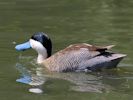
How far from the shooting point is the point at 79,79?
37.6ft

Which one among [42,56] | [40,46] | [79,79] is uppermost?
[40,46]

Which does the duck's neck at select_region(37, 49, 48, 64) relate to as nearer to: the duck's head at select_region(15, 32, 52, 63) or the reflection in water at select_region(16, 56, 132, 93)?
the duck's head at select_region(15, 32, 52, 63)

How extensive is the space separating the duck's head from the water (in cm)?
25

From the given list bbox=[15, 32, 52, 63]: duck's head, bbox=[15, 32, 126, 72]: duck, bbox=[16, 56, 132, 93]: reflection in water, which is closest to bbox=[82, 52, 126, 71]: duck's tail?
bbox=[15, 32, 126, 72]: duck

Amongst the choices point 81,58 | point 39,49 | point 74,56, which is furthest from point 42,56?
point 81,58

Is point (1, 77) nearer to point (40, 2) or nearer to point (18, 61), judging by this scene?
point (18, 61)

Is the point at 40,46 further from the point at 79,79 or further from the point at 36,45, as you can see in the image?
the point at 79,79

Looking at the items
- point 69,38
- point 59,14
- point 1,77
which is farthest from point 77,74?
point 59,14

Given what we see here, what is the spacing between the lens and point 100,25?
15641 millimetres

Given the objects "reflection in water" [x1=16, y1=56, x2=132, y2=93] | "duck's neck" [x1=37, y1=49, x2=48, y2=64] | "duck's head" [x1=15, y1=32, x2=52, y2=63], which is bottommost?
"reflection in water" [x1=16, y1=56, x2=132, y2=93]

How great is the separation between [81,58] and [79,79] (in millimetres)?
562

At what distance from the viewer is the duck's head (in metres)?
12.6

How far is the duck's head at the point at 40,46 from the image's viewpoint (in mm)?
12578

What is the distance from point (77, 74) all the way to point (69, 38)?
8.65 ft
